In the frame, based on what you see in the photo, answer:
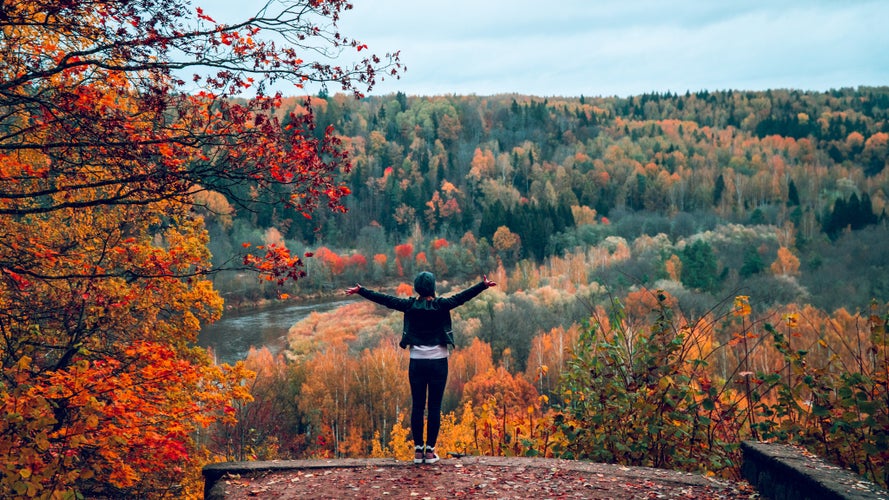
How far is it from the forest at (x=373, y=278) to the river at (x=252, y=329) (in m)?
2.58

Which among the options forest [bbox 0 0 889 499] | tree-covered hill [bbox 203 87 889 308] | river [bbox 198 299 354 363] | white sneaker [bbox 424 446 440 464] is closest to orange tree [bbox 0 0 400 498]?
forest [bbox 0 0 889 499]

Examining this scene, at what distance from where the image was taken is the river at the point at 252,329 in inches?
2322

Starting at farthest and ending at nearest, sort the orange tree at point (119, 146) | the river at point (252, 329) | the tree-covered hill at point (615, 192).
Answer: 1. the tree-covered hill at point (615, 192)
2. the river at point (252, 329)
3. the orange tree at point (119, 146)

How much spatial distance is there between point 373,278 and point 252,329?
40.7 metres

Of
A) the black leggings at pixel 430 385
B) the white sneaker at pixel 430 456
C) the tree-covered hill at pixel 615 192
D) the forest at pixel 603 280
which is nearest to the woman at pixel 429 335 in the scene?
the black leggings at pixel 430 385

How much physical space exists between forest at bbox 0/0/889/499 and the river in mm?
2581

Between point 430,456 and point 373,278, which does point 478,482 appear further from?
point 373,278

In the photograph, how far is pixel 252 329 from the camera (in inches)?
2734

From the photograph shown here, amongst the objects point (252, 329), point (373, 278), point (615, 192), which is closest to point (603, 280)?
point (252, 329)

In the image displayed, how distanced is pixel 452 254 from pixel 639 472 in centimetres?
10509

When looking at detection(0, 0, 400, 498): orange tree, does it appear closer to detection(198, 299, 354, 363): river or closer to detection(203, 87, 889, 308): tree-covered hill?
detection(198, 299, 354, 363): river

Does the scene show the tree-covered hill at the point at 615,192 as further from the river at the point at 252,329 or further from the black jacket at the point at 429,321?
the black jacket at the point at 429,321

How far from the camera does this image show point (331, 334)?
68625 mm

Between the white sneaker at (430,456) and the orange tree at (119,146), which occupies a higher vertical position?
the orange tree at (119,146)
